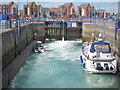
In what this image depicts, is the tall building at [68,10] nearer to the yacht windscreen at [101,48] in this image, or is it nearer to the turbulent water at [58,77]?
the turbulent water at [58,77]

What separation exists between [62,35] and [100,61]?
4212cm

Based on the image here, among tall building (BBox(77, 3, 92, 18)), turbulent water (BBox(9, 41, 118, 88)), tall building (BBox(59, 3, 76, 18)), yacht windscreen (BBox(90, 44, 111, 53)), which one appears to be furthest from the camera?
tall building (BBox(77, 3, 92, 18))

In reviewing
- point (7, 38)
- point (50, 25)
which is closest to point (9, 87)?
point (7, 38)

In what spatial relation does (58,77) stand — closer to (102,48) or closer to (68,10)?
(102,48)

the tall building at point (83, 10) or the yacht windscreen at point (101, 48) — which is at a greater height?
the tall building at point (83, 10)

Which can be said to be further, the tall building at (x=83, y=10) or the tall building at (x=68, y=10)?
the tall building at (x=83, y=10)

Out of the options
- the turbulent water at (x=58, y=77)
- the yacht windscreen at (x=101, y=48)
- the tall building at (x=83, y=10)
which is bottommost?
the turbulent water at (x=58, y=77)

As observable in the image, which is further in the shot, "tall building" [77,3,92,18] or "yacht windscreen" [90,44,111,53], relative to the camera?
"tall building" [77,3,92,18]

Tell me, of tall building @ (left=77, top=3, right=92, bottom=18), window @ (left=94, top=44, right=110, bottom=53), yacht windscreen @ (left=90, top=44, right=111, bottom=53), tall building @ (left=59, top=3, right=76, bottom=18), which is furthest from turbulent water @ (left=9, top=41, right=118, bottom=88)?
tall building @ (left=77, top=3, right=92, bottom=18)

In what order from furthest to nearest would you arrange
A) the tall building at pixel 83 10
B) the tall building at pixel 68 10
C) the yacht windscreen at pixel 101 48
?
the tall building at pixel 83 10, the tall building at pixel 68 10, the yacht windscreen at pixel 101 48

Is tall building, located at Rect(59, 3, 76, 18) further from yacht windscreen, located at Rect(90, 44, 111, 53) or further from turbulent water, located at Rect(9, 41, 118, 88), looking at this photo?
yacht windscreen, located at Rect(90, 44, 111, 53)

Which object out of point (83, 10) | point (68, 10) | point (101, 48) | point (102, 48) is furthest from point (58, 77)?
point (83, 10)

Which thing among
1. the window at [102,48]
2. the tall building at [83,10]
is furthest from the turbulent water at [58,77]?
the tall building at [83,10]

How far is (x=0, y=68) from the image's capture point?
22578 mm
